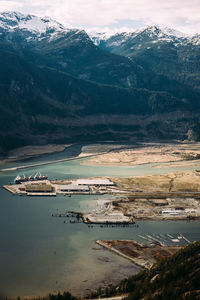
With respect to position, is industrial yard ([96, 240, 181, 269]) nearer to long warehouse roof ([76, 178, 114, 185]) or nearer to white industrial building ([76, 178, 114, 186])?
white industrial building ([76, 178, 114, 186])

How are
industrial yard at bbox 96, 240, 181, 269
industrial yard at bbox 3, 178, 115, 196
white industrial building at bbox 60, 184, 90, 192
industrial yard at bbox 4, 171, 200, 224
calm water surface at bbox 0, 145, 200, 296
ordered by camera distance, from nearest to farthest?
calm water surface at bbox 0, 145, 200, 296 → industrial yard at bbox 96, 240, 181, 269 → industrial yard at bbox 4, 171, 200, 224 → industrial yard at bbox 3, 178, 115, 196 → white industrial building at bbox 60, 184, 90, 192

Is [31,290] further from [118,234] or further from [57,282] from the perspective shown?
[118,234]

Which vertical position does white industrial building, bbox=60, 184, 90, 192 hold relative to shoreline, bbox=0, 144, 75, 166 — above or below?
below

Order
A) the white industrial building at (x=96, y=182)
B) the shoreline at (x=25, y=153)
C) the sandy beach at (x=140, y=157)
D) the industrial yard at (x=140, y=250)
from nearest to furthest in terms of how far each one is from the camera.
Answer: the industrial yard at (x=140, y=250)
the white industrial building at (x=96, y=182)
the sandy beach at (x=140, y=157)
the shoreline at (x=25, y=153)

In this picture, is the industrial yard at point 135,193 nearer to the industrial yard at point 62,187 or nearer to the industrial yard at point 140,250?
the industrial yard at point 62,187

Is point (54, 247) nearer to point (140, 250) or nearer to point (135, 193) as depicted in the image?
point (140, 250)

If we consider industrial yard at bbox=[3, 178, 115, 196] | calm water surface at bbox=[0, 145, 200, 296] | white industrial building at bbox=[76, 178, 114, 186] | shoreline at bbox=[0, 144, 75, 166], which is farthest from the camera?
shoreline at bbox=[0, 144, 75, 166]

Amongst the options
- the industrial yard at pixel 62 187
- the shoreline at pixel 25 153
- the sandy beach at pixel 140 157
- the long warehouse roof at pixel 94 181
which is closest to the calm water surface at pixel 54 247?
the industrial yard at pixel 62 187

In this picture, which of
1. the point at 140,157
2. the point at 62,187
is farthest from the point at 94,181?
the point at 140,157

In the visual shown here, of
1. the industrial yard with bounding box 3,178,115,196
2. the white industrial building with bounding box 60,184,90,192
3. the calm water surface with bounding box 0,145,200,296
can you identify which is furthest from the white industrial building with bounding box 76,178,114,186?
the calm water surface with bounding box 0,145,200,296

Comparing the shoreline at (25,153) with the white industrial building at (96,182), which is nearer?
the white industrial building at (96,182)
